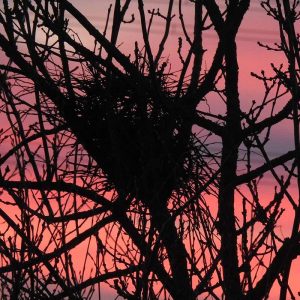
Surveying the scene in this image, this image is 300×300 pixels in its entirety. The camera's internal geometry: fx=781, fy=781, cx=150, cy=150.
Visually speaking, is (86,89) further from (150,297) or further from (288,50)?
(288,50)

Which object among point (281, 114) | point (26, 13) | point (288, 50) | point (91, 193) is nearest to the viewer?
point (288, 50)

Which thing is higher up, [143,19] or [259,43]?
[259,43]

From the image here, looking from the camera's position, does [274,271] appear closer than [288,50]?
No

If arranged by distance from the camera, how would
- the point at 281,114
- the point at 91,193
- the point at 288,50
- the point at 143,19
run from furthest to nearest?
the point at 91,193 → the point at 281,114 → the point at 143,19 → the point at 288,50

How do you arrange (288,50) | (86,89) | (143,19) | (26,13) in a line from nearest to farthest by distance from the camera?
(288,50), (143,19), (26,13), (86,89)

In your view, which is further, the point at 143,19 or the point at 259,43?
the point at 259,43

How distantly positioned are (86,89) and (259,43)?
0.78 meters

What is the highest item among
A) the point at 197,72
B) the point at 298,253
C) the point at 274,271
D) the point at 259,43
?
the point at 259,43

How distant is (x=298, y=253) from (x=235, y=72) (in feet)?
2.04

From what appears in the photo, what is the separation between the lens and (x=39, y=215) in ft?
8.27

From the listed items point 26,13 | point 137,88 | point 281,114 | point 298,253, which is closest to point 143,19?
point 137,88

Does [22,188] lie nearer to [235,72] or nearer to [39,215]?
[39,215]

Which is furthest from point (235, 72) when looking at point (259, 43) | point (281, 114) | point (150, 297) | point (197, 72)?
point (259, 43)

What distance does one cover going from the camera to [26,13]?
2242 millimetres
